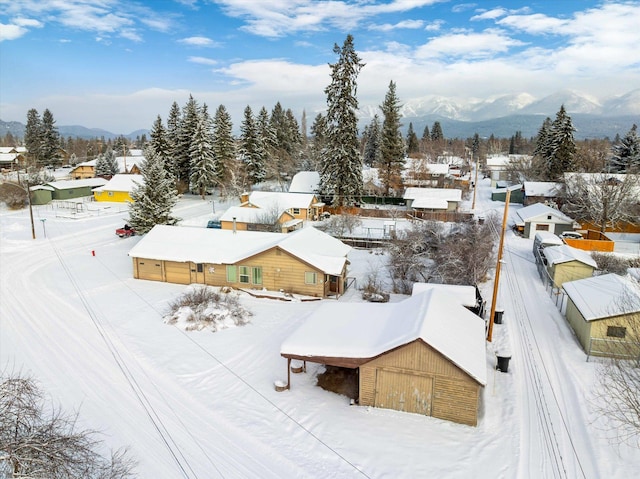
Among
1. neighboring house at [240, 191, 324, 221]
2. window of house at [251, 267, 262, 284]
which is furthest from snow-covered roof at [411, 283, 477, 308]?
neighboring house at [240, 191, 324, 221]

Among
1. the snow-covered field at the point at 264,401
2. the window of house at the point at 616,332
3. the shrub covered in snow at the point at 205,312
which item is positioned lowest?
the snow-covered field at the point at 264,401

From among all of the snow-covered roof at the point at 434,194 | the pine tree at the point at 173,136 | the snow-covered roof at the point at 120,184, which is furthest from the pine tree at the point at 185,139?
the snow-covered roof at the point at 434,194

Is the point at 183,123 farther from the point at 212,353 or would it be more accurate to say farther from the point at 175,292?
the point at 212,353

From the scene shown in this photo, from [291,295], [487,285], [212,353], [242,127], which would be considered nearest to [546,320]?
[487,285]

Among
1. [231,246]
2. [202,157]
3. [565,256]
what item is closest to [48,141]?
[202,157]

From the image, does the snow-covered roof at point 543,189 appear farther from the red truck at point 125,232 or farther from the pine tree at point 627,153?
the red truck at point 125,232

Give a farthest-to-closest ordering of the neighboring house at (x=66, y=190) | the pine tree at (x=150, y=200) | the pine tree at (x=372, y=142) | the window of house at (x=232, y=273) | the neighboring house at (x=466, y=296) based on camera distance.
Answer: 1. the pine tree at (x=372, y=142)
2. the neighboring house at (x=66, y=190)
3. the pine tree at (x=150, y=200)
4. the window of house at (x=232, y=273)
5. the neighboring house at (x=466, y=296)

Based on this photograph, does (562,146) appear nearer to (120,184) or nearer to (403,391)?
(403,391)
